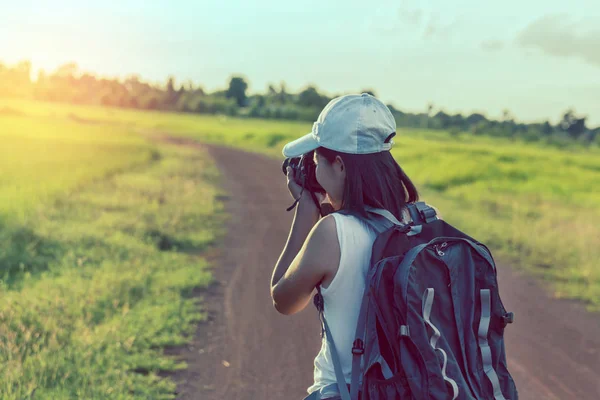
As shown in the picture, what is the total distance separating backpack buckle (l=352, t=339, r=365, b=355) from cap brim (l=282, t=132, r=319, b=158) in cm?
55

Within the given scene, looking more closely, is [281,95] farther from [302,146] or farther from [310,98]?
[302,146]

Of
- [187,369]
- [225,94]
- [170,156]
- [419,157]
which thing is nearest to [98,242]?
[187,369]

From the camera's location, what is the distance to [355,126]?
68.0 inches

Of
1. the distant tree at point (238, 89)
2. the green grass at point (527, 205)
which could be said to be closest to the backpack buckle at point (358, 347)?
the green grass at point (527, 205)

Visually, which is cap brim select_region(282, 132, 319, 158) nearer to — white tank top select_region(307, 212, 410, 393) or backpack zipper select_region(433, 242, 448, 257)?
white tank top select_region(307, 212, 410, 393)

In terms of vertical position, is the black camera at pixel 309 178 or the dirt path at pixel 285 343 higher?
the black camera at pixel 309 178

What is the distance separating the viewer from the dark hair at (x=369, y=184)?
1.73 m

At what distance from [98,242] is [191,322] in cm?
259

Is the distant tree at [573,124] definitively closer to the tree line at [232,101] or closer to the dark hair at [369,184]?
the tree line at [232,101]

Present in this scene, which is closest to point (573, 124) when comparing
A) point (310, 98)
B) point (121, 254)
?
point (310, 98)

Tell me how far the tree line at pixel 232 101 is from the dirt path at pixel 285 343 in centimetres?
4072

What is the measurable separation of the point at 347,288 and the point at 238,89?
111409 millimetres

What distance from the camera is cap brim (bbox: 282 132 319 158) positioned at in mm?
1822

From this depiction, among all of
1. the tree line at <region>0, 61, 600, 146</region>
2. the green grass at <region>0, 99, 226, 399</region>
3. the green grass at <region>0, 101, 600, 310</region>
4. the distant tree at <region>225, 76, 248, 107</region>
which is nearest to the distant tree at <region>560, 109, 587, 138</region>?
the tree line at <region>0, 61, 600, 146</region>
